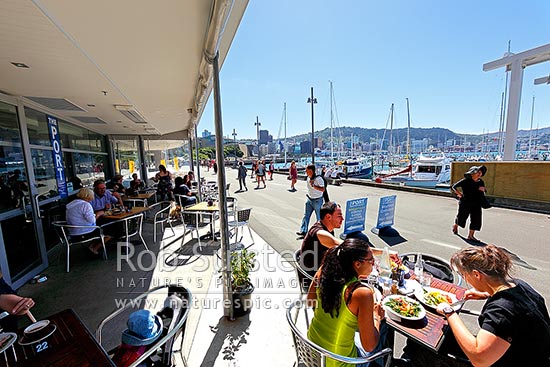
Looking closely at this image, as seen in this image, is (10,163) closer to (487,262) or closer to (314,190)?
(314,190)

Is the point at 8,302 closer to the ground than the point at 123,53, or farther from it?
closer to the ground

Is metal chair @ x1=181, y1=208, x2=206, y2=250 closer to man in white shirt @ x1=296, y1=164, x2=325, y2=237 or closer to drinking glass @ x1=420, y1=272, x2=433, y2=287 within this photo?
man in white shirt @ x1=296, y1=164, x2=325, y2=237

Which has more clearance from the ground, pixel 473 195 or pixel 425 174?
pixel 473 195

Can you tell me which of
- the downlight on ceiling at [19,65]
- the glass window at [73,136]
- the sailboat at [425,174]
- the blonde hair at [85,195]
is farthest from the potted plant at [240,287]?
the sailboat at [425,174]

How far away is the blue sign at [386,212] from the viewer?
5719mm

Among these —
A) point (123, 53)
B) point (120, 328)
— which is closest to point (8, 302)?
point (120, 328)

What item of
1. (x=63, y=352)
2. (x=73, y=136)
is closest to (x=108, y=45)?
(x=63, y=352)

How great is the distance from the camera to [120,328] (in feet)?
8.85

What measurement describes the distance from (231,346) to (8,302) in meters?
1.81

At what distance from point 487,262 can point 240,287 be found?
7.52 feet

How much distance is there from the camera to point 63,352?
140 centimetres

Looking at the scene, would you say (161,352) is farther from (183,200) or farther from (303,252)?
(183,200)

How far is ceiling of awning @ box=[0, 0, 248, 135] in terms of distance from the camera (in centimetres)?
193

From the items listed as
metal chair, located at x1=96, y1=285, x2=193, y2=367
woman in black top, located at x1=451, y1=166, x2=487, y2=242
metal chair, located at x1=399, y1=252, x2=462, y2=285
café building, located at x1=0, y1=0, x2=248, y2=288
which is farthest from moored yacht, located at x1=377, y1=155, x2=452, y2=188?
metal chair, located at x1=96, y1=285, x2=193, y2=367
